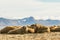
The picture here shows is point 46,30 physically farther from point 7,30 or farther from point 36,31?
point 7,30

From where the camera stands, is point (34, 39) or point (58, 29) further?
point (58, 29)

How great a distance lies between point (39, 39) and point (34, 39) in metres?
0.41

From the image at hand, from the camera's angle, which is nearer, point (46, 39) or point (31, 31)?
point (46, 39)

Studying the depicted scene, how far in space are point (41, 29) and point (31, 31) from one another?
5.74ft

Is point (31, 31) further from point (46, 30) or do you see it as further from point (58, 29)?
point (58, 29)

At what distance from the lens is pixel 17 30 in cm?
2961

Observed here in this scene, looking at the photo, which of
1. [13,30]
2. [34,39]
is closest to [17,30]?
[13,30]

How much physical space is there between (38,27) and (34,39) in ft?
35.1

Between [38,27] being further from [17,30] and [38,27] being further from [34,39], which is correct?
[34,39]

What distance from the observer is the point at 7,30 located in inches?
1270

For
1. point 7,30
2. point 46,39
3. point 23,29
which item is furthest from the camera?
point 7,30

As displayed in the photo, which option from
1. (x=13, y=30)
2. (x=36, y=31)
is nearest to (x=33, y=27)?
(x=36, y=31)

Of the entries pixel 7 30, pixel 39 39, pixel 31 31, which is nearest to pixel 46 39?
pixel 39 39

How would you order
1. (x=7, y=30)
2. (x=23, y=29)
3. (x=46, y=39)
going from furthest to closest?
(x=7, y=30) < (x=23, y=29) < (x=46, y=39)
